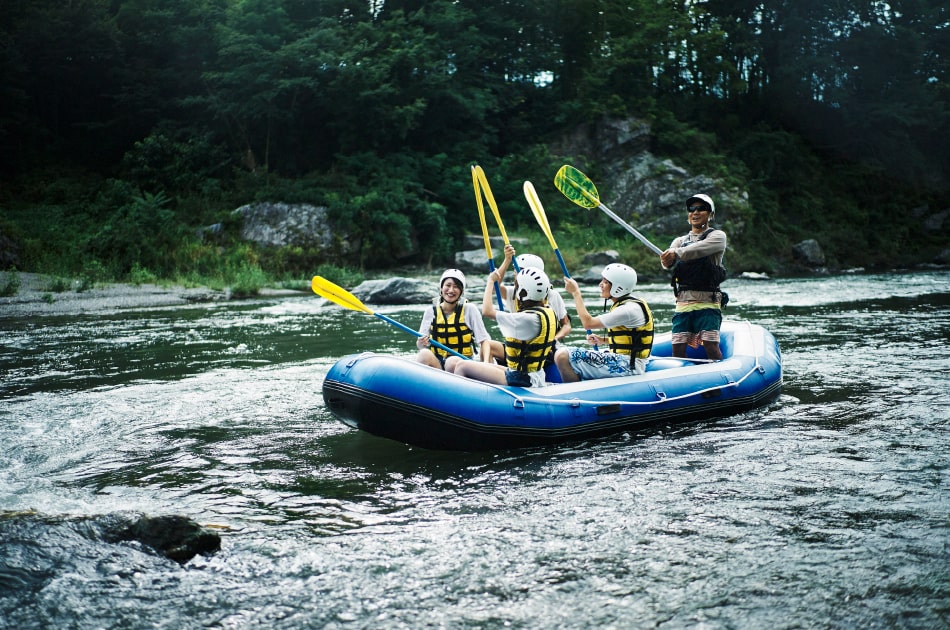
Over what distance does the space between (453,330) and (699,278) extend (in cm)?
184

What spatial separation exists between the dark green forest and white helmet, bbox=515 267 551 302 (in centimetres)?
1249

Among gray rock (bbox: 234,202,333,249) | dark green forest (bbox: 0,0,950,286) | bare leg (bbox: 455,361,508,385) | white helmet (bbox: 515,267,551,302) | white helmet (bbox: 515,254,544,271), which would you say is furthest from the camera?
dark green forest (bbox: 0,0,950,286)

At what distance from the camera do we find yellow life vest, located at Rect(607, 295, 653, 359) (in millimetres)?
5199

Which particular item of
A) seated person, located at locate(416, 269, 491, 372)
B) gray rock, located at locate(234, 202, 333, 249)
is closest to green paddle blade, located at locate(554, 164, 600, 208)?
seated person, located at locate(416, 269, 491, 372)

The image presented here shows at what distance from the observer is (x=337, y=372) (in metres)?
4.49

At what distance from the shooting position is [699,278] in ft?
18.4

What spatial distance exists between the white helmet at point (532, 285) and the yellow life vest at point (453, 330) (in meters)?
0.79

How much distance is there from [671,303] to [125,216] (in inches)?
487

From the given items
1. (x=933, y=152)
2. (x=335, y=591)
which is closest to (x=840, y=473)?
(x=335, y=591)

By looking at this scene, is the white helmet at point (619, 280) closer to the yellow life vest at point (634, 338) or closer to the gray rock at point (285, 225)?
the yellow life vest at point (634, 338)

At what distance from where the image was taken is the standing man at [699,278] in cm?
554

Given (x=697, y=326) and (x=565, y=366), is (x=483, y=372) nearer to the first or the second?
(x=565, y=366)

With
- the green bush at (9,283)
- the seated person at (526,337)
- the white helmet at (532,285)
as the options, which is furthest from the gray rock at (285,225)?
the white helmet at (532,285)

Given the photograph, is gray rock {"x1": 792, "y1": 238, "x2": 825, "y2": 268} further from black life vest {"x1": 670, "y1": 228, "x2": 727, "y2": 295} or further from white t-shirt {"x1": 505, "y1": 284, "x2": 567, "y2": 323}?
white t-shirt {"x1": 505, "y1": 284, "x2": 567, "y2": 323}
